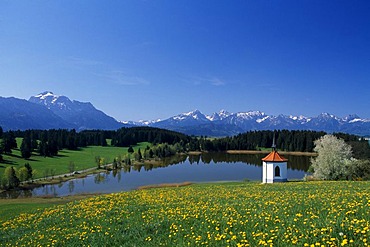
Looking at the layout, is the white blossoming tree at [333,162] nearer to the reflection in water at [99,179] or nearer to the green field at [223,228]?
the green field at [223,228]

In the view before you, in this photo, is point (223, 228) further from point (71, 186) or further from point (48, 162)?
point (48, 162)

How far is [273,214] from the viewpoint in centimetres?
1179

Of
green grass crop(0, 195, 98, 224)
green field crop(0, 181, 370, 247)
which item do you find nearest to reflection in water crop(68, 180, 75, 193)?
green grass crop(0, 195, 98, 224)

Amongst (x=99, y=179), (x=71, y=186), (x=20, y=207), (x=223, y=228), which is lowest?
(x=71, y=186)

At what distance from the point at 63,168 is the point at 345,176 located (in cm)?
10502

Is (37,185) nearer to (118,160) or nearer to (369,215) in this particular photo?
(118,160)

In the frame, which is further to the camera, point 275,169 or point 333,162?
point 333,162

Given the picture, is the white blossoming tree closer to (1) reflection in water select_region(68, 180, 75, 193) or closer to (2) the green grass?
(2) the green grass

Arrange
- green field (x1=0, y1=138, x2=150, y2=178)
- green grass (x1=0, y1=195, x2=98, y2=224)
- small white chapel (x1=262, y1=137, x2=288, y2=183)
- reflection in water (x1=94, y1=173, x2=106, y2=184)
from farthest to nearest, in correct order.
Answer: green field (x1=0, y1=138, x2=150, y2=178) < reflection in water (x1=94, y1=173, x2=106, y2=184) < small white chapel (x1=262, y1=137, x2=288, y2=183) < green grass (x1=0, y1=195, x2=98, y2=224)

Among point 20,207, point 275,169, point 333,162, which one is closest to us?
point 20,207

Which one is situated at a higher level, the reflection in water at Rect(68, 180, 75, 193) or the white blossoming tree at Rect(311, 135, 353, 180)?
the white blossoming tree at Rect(311, 135, 353, 180)

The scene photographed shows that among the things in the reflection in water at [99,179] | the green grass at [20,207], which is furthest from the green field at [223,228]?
the reflection in water at [99,179]

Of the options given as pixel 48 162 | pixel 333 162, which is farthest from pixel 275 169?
pixel 48 162

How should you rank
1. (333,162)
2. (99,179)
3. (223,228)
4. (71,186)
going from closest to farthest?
(223,228) → (333,162) → (71,186) → (99,179)
